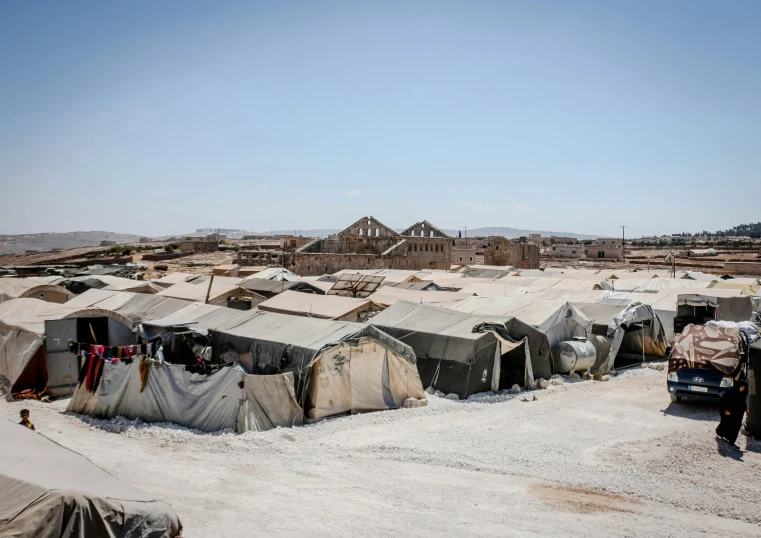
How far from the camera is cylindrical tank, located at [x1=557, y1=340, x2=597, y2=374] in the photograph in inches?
592

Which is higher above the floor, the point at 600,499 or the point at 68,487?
the point at 68,487

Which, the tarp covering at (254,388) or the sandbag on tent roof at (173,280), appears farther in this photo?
the sandbag on tent roof at (173,280)

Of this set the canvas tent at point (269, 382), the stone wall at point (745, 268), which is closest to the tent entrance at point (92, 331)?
the canvas tent at point (269, 382)

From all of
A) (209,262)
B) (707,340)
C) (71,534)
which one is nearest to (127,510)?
(71,534)

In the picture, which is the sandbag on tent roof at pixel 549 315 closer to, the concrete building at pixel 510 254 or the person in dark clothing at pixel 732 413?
the person in dark clothing at pixel 732 413

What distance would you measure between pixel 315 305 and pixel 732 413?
39.8 feet

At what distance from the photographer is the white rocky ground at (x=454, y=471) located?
7.04 meters

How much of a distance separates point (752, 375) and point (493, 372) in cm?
518

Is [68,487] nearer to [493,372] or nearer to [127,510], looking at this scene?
[127,510]

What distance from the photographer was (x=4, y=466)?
19.1ft

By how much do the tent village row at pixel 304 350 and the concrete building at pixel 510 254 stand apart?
88.9ft

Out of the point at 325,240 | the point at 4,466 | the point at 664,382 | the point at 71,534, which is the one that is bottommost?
the point at 664,382

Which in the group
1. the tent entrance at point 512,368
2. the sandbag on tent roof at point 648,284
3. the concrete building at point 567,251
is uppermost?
the concrete building at point 567,251

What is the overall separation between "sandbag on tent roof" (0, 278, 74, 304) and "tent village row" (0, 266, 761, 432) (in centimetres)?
407
